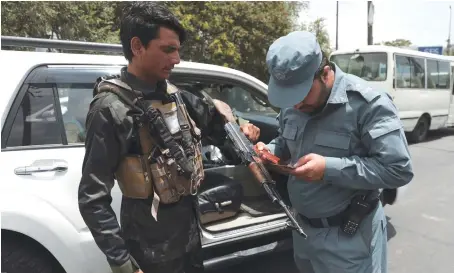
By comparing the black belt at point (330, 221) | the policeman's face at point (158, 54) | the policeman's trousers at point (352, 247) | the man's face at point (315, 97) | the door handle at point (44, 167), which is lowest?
the policeman's trousers at point (352, 247)

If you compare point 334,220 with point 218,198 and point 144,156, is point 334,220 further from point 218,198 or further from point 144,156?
point 218,198

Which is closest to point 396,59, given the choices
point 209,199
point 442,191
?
point 442,191

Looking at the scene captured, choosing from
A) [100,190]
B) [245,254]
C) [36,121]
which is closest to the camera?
[100,190]

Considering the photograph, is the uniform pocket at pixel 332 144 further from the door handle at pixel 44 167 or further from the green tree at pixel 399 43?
the green tree at pixel 399 43

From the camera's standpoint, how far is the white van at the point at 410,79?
7.94 meters

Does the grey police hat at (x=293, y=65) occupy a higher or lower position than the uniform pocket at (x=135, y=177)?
higher

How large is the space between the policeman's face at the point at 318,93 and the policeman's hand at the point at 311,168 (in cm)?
21

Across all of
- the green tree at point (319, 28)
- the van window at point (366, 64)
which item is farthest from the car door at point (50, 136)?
the green tree at point (319, 28)

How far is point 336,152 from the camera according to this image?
149cm

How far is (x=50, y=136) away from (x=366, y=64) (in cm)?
761

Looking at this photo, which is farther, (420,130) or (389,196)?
(420,130)

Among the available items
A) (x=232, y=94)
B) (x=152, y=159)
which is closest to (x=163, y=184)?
(x=152, y=159)

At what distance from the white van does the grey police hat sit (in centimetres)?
669

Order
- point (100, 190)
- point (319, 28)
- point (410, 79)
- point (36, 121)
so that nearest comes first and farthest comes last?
point (100, 190)
point (36, 121)
point (410, 79)
point (319, 28)
